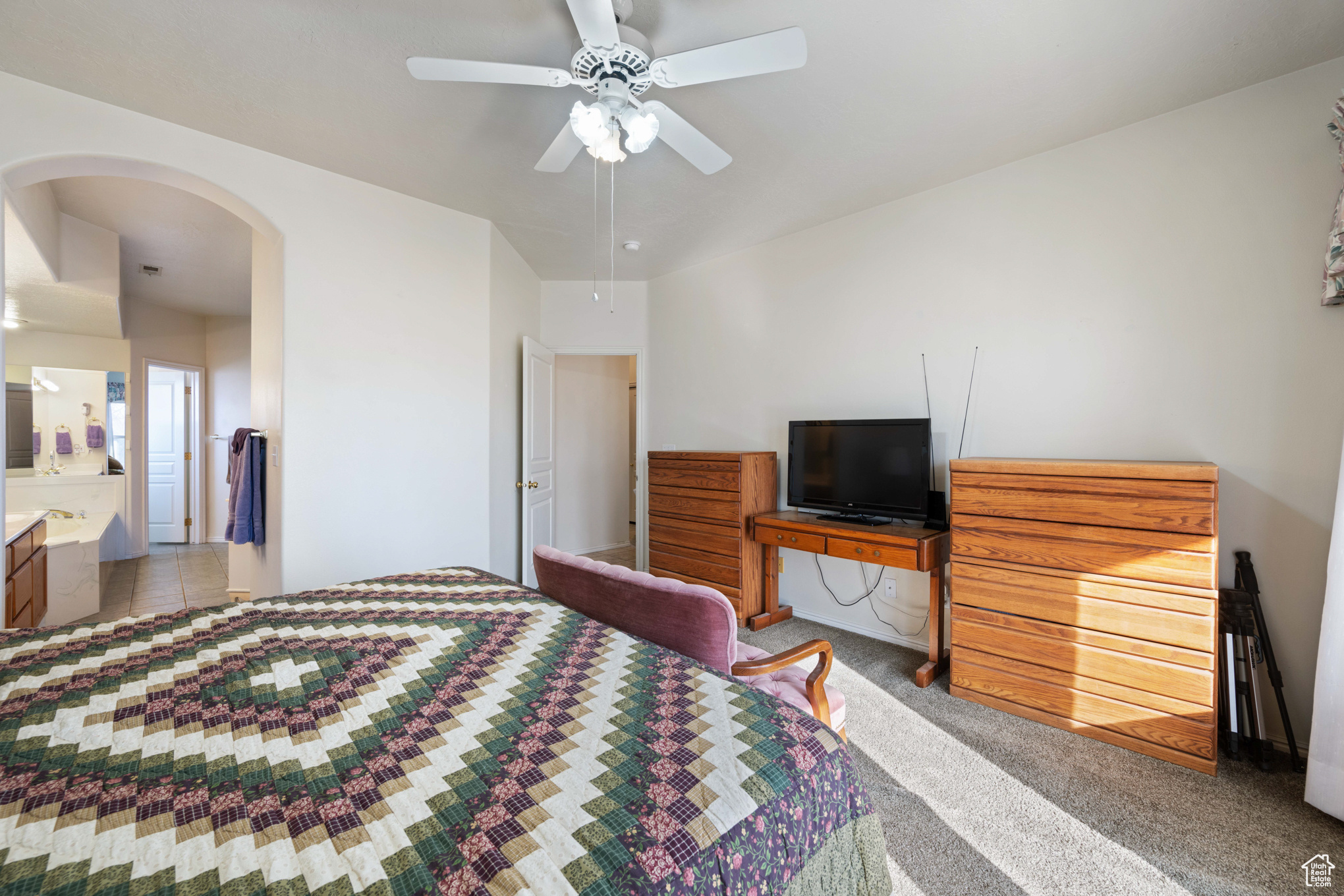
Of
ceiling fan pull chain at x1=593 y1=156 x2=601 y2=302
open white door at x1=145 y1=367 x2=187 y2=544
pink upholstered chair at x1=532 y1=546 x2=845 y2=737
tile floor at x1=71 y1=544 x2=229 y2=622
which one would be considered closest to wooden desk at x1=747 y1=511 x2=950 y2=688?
pink upholstered chair at x1=532 y1=546 x2=845 y2=737

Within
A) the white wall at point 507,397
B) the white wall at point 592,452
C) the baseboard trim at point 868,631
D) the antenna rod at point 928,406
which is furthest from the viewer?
the white wall at point 592,452

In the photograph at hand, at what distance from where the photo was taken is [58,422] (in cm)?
491

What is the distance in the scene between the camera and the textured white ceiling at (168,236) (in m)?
3.22

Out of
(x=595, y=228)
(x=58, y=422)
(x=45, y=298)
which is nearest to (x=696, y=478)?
(x=595, y=228)

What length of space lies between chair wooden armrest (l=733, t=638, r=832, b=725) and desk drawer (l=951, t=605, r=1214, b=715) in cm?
121

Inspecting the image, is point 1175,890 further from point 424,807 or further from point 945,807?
point 424,807

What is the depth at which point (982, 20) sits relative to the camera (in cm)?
180

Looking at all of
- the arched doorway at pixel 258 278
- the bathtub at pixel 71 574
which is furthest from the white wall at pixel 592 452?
the bathtub at pixel 71 574

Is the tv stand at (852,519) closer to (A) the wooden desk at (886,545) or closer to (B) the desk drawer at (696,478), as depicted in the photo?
(A) the wooden desk at (886,545)

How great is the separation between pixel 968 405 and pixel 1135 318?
0.78 m

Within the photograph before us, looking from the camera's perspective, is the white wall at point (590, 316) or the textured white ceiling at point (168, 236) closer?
the textured white ceiling at point (168, 236)

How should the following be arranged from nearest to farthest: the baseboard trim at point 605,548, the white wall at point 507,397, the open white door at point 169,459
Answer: the white wall at point 507,397
the baseboard trim at point 605,548
the open white door at point 169,459

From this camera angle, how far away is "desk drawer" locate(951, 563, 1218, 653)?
197cm

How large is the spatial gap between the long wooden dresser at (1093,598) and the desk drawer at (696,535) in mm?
1382
